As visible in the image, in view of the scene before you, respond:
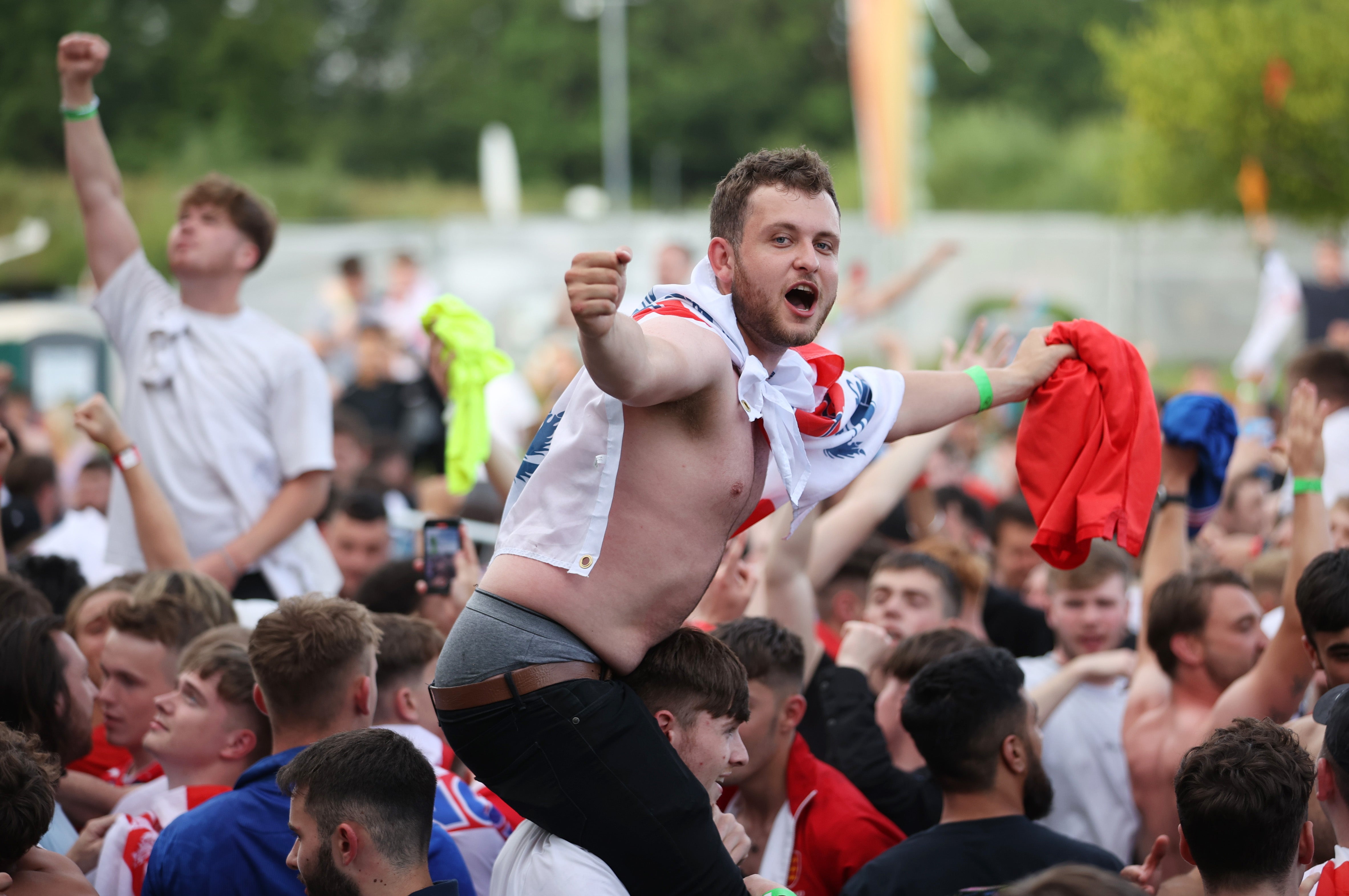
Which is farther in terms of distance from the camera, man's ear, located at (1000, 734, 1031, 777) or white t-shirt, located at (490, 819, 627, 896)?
man's ear, located at (1000, 734, 1031, 777)

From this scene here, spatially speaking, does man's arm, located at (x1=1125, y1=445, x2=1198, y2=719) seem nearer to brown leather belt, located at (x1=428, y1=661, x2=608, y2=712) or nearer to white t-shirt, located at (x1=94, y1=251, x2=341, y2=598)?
brown leather belt, located at (x1=428, y1=661, x2=608, y2=712)

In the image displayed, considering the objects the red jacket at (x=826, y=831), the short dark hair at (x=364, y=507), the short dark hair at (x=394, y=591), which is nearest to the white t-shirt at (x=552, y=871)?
the red jacket at (x=826, y=831)

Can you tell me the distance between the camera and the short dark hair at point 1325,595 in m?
3.46

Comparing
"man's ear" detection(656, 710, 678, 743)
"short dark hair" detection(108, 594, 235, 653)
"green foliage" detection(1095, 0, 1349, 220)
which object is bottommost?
"man's ear" detection(656, 710, 678, 743)

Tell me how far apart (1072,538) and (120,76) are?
40.9 meters

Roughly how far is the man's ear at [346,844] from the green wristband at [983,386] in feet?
5.98

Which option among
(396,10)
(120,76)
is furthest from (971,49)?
(120,76)

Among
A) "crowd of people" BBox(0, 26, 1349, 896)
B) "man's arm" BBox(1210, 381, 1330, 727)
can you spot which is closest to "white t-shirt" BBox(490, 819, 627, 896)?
"crowd of people" BBox(0, 26, 1349, 896)

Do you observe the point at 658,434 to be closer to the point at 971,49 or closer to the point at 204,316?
the point at 204,316

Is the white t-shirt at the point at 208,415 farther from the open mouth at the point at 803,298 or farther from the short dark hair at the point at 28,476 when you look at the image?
the short dark hair at the point at 28,476

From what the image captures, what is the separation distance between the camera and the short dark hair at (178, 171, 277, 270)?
5.09 m

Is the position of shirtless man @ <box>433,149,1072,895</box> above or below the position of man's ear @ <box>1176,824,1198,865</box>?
above

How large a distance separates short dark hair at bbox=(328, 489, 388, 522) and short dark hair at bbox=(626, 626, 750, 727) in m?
3.55

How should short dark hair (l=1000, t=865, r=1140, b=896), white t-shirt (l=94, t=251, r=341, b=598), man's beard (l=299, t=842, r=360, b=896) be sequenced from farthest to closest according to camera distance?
white t-shirt (l=94, t=251, r=341, b=598), man's beard (l=299, t=842, r=360, b=896), short dark hair (l=1000, t=865, r=1140, b=896)
